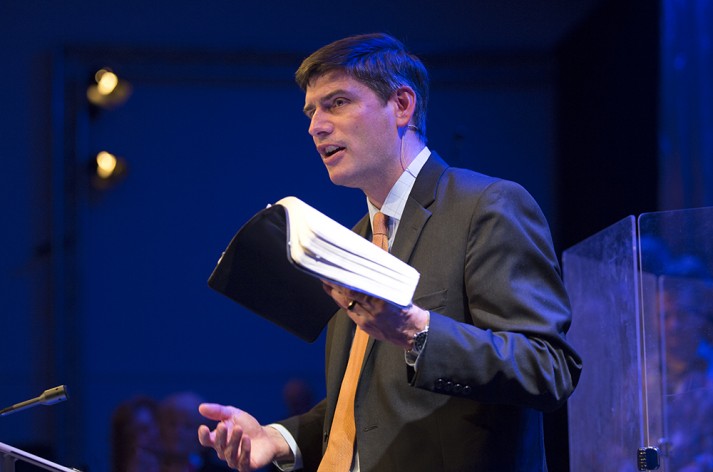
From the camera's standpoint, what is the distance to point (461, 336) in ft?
4.29

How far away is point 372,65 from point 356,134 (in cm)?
17

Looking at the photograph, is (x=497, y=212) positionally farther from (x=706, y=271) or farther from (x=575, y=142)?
(x=575, y=142)

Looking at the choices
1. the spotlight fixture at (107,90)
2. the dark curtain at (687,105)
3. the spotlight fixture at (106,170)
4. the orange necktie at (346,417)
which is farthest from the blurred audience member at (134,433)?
the dark curtain at (687,105)

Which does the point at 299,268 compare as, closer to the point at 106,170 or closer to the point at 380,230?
the point at 380,230

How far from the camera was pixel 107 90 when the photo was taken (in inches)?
147

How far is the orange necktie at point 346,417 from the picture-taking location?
1621mm

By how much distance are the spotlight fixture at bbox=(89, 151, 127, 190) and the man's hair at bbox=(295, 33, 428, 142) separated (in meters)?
2.09

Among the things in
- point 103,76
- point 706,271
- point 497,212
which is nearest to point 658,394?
point 706,271

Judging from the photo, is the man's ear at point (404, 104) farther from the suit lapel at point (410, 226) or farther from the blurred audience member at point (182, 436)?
the blurred audience member at point (182, 436)

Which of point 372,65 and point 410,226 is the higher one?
point 372,65

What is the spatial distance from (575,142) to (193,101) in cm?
177

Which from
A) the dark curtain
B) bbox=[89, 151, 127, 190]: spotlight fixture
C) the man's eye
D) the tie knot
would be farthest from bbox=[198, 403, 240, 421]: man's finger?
bbox=[89, 151, 127, 190]: spotlight fixture

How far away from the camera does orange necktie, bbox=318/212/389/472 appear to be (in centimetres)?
162

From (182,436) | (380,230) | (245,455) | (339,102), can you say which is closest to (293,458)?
(245,455)
